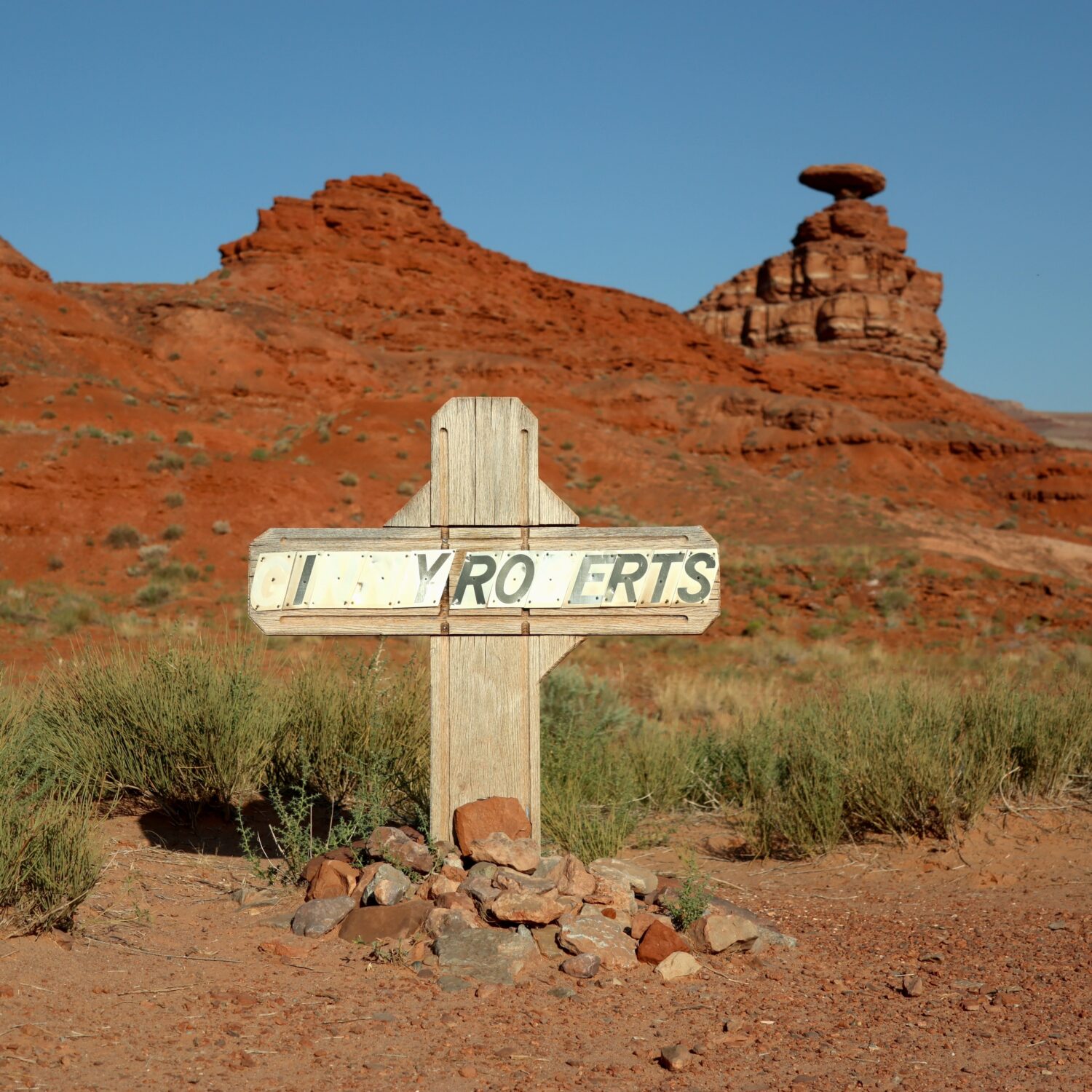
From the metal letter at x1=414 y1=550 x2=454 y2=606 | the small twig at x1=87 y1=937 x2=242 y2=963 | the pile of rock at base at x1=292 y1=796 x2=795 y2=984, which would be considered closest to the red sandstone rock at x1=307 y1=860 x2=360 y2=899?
the pile of rock at base at x1=292 y1=796 x2=795 y2=984

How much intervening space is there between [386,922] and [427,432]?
31134 mm

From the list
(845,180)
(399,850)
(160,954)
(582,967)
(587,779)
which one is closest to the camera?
(582,967)

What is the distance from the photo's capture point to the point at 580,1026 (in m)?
3.30

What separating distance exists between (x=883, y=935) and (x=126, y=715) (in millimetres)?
3883

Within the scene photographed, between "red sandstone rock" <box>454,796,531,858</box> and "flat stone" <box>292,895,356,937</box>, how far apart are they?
1.69ft

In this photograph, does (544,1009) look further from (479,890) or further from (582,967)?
(479,890)

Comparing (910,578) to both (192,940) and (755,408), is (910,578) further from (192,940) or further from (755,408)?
(755,408)

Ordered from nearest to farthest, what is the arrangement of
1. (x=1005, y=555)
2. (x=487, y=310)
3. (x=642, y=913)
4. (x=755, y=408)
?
(x=642, y=913) < (x=1005, y=555) < (x=755, y=408) < (x=487, y=310)

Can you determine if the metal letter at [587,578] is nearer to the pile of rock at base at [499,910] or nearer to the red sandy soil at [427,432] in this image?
the pile of rock at base at [499,910]

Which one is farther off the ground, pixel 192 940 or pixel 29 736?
pixel 29 736

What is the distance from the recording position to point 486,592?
4477 mm

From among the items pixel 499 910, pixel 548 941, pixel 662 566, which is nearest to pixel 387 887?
pixel 499 910

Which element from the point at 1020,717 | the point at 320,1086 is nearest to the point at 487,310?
the point at 1020,717

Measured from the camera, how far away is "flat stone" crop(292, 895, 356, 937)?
4.01 metres
